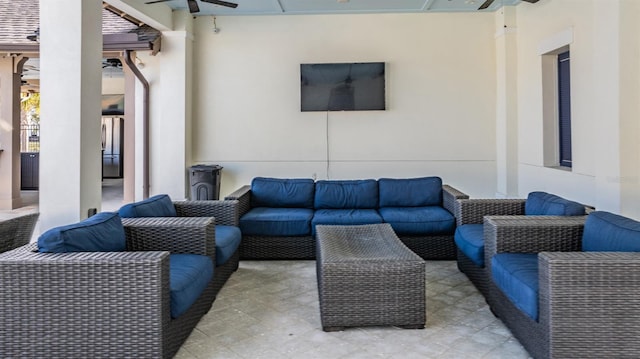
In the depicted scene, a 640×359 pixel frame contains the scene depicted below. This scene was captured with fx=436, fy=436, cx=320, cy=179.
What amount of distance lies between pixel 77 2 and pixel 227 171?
323 centimetres

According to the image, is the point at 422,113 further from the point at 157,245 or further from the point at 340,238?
the point at 157,245

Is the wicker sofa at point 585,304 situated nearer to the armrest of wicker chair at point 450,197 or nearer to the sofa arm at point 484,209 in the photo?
the sofa arm at point 484,209

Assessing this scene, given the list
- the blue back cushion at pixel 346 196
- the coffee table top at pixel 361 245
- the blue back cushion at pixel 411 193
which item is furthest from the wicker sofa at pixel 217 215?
the blue back cushion at pixel 411 193

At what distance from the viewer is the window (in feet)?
16.8

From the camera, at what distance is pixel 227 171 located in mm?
6672

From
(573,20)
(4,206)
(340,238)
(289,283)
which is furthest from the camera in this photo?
(4,206)

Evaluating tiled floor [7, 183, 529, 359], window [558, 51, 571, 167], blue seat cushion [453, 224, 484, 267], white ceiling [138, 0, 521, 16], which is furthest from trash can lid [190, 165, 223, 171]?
window [558, 51, 571, 167]

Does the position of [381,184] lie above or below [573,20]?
below

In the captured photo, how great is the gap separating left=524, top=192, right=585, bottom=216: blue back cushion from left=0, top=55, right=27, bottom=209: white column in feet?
27.4

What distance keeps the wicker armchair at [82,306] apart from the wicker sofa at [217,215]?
0.87 meters

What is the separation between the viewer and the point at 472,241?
11.4 ft

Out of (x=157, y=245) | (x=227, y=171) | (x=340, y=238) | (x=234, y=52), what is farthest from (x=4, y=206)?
(x=340, y=238)

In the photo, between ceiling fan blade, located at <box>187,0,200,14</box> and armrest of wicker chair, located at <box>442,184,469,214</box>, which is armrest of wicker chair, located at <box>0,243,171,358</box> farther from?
ceiling fan blade, located at <box>187,0,200,14</box>

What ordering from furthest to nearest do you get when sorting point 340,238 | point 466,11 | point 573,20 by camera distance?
point 466,11
point 573,20
point 340,238
